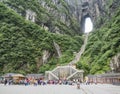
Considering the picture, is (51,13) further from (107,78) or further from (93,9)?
(107,78)

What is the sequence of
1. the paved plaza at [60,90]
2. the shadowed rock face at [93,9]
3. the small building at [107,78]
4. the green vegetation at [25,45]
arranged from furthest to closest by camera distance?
the shadowed rock face at [93,9], the green vegetation at [25,45], the small building at [107,78], the paved plaza at [60,90]

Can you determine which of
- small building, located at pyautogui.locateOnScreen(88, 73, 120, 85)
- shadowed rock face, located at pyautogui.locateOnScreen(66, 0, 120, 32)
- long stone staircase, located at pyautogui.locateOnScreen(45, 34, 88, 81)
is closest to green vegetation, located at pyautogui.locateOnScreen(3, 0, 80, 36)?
shadowed rock face, located at pyautogui.locateOnScreen(66, 0, 120, 32)

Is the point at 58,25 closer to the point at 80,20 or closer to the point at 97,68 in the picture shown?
the point at 80,20

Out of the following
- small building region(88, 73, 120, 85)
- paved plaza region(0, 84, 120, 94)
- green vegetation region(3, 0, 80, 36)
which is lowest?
paved plaza region(0, 84, 120, 94)

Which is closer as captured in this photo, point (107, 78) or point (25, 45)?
point (107, 78)

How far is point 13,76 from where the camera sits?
279 feet

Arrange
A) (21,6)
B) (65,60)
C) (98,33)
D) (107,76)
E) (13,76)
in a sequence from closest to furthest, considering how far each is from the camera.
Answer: (107,76)
(13,76)
(65,60)
(98,33)
(21,6)

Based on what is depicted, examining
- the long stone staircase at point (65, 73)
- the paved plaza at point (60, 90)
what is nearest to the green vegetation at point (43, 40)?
the long stone staircase at point (65, 73)

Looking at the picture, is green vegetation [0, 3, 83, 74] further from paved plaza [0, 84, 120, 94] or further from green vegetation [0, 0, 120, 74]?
paved plaza [0, 84, 120, 94]

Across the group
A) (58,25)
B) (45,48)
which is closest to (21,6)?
(58,25)

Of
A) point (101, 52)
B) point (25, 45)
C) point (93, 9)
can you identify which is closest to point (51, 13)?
point (93, 9)

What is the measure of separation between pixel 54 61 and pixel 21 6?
40475 millimetres

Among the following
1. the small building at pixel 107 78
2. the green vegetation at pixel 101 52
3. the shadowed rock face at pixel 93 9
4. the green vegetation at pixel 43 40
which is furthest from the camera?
the shadowed rock face at pixel 93 9

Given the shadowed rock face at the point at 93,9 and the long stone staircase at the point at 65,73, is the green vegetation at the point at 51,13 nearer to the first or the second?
the shadowed rock face at the point at 93,9
